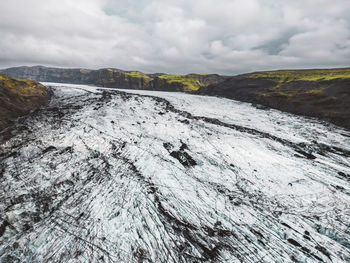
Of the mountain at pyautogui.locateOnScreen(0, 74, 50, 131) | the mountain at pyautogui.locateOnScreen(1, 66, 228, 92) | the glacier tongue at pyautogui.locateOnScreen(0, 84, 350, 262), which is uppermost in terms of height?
the mountain at pyautogui.locateOnScreen(1, 66, 228, 92)

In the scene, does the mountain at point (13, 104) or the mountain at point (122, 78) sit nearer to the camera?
the mountain at point (13, 104)

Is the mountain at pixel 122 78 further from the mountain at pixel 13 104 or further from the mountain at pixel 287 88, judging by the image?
the mountain at pixel 13 104

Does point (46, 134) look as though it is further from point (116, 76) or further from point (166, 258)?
point (116, 76)

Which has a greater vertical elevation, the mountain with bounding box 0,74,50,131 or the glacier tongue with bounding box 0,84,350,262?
the mountain with bounding box 0,74,50,131

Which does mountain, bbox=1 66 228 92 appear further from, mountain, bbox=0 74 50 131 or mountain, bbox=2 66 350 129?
mountain, bbox=0 74 50 131

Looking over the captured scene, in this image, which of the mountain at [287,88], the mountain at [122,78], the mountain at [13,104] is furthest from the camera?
the mountain at [122,78]

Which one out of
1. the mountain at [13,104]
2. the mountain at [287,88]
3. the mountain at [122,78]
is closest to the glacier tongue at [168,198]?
the mountain at [13,104]

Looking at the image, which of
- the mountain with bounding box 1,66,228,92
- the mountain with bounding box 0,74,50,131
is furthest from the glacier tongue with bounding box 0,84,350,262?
the mountain with bounding box 1,66,228,92
